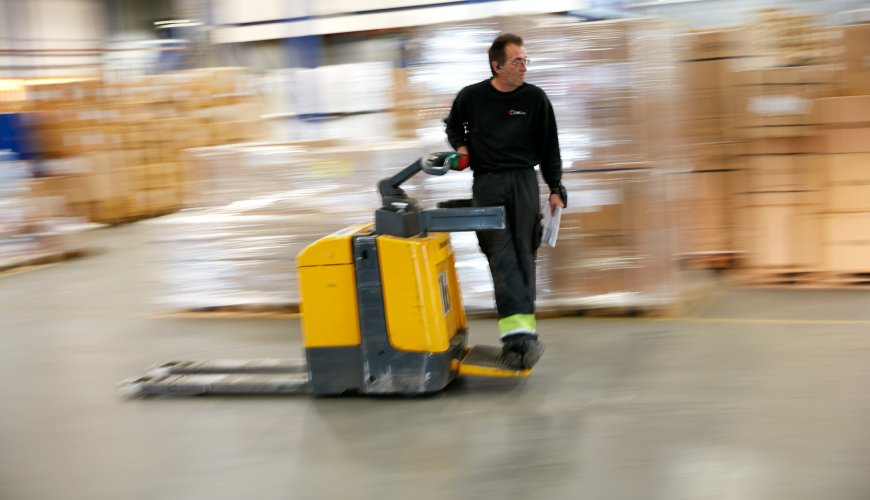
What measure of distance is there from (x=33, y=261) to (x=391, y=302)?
6.35 m

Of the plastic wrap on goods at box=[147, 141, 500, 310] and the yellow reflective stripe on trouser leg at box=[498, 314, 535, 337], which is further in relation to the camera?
the plastic wrap on goods at box=[147, 141, 500, 310]

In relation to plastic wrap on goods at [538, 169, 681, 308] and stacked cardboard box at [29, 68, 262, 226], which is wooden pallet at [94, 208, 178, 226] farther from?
plastic wrap on goods at [538, 169, 681, 308]

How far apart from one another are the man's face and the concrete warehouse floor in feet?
4.77

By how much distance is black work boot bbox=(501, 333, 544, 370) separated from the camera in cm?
442

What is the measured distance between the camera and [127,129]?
39.4 feet

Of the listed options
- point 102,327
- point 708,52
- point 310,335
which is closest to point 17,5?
point 102,327

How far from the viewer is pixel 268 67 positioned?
666 inches

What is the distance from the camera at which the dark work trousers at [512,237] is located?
4492 mm

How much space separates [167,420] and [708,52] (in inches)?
193

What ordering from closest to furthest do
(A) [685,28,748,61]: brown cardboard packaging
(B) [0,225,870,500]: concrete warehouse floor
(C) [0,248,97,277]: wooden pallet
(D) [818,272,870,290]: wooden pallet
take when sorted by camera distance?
1. (B) [0,225,870,500]: concrete warehouse floor
2. (D) [818,272,870,290]: wooden pallet
3. (A) [685,28,748,61]: brown cardboard packaging
4. (C) [0,248,97,277]: wooden pallet

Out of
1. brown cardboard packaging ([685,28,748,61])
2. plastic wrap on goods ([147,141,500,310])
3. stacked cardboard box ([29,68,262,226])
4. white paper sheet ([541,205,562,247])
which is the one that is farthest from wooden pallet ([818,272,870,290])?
stacked cardboard box ([29,68,262,226])

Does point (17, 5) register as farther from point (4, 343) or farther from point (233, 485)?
Result: point (233, 485)

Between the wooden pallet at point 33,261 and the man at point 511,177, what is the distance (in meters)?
6.25

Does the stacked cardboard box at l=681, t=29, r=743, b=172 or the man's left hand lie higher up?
the stacked cardboard box at l=681, t=29, r=743, b=172
